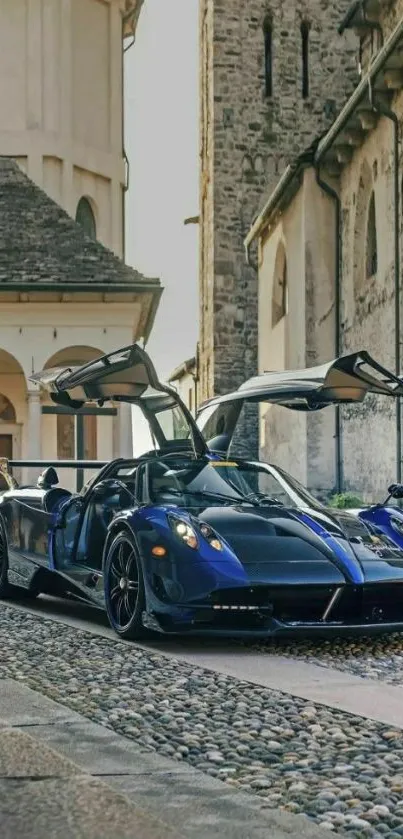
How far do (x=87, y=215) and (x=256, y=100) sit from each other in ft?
19.3

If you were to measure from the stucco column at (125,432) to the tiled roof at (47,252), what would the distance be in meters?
2.70

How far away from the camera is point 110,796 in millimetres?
3576

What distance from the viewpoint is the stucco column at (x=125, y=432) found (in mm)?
26734

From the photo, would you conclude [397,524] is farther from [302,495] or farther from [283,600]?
[283,600]

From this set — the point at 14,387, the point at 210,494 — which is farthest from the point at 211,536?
the point at 14,387

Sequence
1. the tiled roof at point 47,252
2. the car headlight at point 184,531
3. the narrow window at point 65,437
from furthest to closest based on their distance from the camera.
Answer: the narrow window at point 65,437
the tiled roof at point 47,252
the car headlight at point 184,531

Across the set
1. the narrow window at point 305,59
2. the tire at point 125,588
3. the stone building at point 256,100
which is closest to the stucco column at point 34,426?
the stone building at point 256,100

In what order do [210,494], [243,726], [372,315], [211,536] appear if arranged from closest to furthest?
[243,726] → [211,536] → [210,494] → [372,315]

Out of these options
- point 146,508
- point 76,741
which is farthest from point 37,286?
point 76,741

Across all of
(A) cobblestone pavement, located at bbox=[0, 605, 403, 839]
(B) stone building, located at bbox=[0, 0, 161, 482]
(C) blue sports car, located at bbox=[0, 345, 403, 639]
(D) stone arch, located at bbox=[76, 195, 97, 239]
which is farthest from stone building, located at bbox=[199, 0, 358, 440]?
(A) cobblestone pavement, located at bbox=[0, 605, 403, 839]

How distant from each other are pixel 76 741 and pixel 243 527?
3.03 m

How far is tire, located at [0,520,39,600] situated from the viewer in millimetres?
10359

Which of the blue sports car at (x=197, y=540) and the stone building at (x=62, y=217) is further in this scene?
the stone building at (x=62, y=217)

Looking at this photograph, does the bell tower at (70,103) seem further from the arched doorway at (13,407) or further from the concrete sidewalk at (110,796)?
the concrete sidewalk at (110,796)
